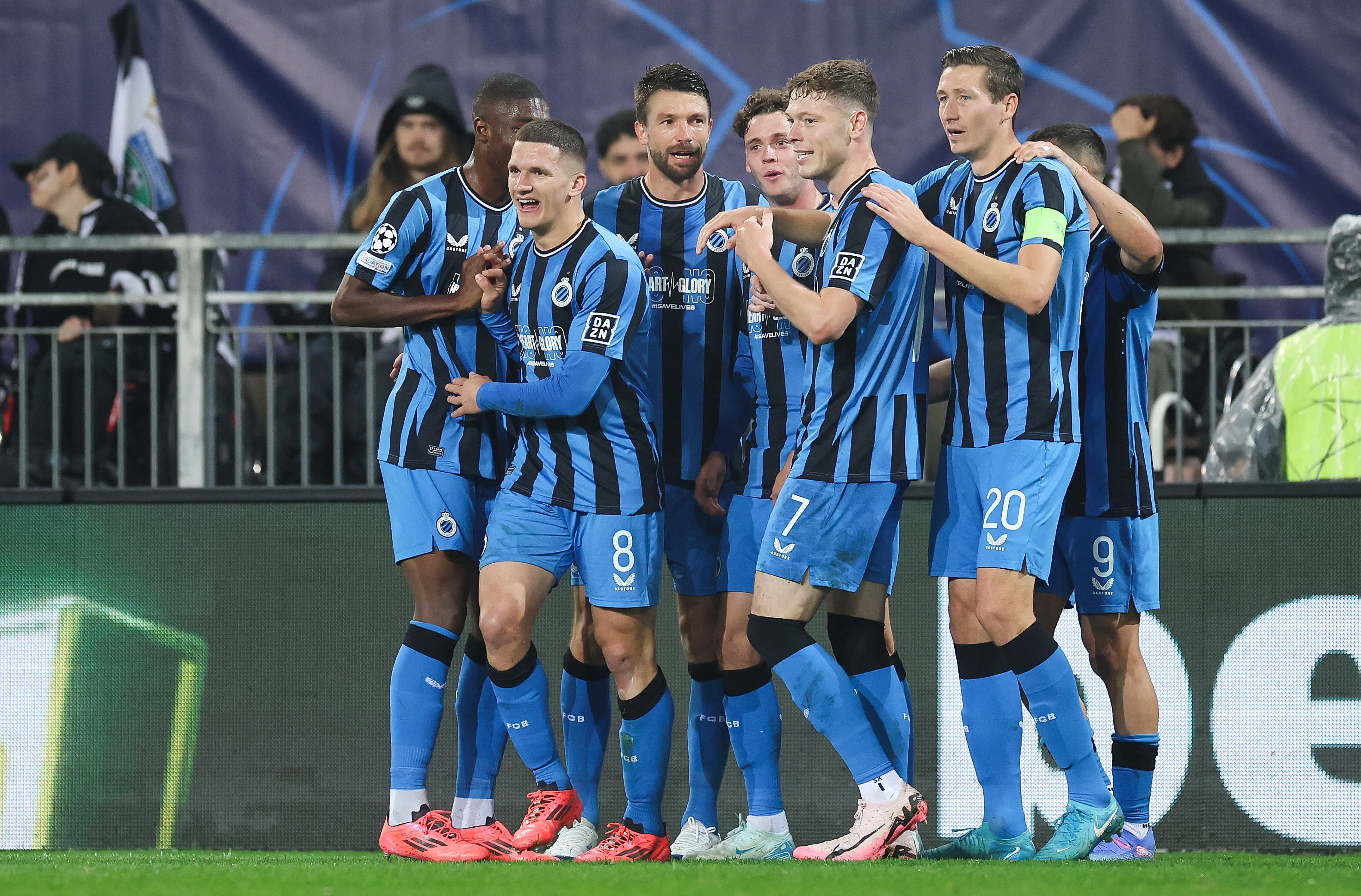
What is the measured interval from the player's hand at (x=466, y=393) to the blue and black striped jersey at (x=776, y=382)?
87 centimetres

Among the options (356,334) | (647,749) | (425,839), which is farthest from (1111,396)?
(356,334)

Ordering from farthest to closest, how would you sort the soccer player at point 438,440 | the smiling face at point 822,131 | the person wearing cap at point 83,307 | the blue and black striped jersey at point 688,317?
the person wearing cap at point 83,307
the blue and black striped jersey at point 688,317
the soccer player at point 438,440
the smiling face at point 822,131

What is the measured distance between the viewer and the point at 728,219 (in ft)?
15.3

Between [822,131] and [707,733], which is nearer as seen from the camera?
[822,131]

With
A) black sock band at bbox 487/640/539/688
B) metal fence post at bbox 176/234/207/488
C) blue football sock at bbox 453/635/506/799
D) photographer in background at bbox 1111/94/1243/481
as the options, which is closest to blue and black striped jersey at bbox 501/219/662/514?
black sock band at bbox 487/640/539/688

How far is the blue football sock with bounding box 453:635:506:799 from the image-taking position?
16.5 ft

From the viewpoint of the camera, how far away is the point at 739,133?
526cm

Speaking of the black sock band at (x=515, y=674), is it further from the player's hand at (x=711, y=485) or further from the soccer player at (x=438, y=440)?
the player's hand at (x=711, y=485)

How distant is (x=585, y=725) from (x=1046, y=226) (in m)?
2.15

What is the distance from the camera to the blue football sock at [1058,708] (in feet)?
14.1

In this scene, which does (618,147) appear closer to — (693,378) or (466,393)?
(693,378)

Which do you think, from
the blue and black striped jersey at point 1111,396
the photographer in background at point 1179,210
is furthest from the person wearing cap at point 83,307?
the photographer in background at point 1179,210

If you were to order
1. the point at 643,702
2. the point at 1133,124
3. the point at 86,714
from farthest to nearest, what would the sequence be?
the point at 1133,124 → the point at 86,714 → the point at 643,702

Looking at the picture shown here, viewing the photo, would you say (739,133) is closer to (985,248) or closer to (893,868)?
(985,248)
